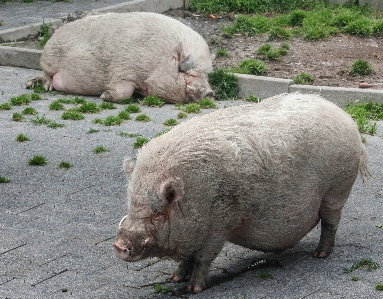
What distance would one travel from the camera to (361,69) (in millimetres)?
11562

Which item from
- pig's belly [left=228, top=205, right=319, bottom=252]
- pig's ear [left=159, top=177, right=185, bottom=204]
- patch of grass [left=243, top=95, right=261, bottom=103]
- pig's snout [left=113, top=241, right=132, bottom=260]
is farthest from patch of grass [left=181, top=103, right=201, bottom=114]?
pig's snout [left=113, top=241, right=132, bottom=260]

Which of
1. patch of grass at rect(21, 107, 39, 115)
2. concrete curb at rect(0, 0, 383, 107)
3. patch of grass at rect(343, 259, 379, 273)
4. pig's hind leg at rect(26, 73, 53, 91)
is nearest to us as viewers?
patch of grass at rect(343, 259, 379, 273)

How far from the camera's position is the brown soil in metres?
11.5

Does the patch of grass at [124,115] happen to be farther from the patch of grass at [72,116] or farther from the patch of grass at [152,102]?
the patch of grass at [152,102]

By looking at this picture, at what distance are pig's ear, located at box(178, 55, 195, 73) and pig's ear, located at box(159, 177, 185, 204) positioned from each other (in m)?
5.82

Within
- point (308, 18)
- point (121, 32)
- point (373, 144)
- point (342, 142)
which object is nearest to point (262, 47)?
point (308, 18)

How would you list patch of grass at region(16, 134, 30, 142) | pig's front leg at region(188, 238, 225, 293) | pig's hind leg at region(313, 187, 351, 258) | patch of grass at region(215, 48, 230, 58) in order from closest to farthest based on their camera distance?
pig's front leg at region(188, 238, 225, 293), pig's hind leg at region(313, 187, 351, 258), patch of grass at region(16, 134, 30, 142), patch of grass at region(215, 48, 230, 58)

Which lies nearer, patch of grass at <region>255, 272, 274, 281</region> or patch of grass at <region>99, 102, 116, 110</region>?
patch of grass at <region>255, 272, 274, 281</region>

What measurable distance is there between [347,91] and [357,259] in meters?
4.81

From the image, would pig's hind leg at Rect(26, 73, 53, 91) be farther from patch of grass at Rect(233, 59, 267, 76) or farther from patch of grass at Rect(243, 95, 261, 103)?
patch of grass at Rect(243, 95, 261, 103)

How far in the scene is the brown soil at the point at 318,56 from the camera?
37.6ft

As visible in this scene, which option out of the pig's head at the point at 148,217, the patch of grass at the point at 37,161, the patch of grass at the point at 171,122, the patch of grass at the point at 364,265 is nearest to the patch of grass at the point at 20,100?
the patch of grass at the point at 171,122

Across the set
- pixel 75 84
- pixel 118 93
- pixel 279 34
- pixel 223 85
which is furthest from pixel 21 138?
pixel 279 34

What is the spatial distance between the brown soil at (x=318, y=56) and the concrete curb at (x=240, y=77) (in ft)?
1.79
